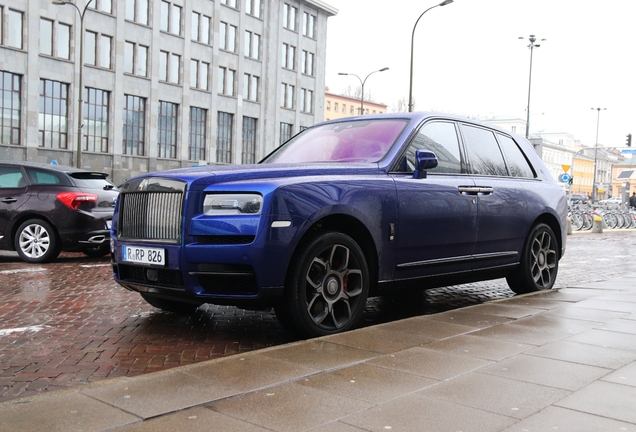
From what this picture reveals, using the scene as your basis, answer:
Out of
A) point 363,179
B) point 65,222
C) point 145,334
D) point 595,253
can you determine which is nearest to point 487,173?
point 363,179

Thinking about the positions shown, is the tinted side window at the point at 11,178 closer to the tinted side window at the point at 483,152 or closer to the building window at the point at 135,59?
the tinted side window at the point at 483,152

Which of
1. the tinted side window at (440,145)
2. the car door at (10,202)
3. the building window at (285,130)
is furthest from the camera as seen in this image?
the building window at (285,130)

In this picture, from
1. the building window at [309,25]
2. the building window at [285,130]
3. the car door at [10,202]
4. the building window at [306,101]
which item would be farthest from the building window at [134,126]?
the car door at [10,202]

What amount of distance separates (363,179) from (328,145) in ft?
3.05

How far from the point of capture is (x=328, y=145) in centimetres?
621

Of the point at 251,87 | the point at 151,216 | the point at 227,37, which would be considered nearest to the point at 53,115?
the point at 227,37

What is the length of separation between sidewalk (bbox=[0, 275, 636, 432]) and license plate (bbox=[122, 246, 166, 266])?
1.11 m

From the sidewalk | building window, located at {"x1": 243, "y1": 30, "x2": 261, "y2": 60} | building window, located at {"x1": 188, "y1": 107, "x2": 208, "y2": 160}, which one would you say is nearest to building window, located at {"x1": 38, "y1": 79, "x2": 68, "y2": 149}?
building window, located at {"x1": 188, "y1": 107, "x2": 208, "y2": 160}

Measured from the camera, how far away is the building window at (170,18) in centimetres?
5331

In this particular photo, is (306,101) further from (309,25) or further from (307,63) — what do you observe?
(309,25)

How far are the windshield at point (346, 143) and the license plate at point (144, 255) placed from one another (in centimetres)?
164

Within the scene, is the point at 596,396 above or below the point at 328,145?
below

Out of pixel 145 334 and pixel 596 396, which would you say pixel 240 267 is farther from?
pixel 596 396

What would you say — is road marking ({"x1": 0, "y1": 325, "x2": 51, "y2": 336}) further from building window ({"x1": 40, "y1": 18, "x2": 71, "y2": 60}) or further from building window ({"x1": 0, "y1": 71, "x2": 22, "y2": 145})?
building window ({"x1": 40, "y1": 18, "x2": 71, "y2": 60})
